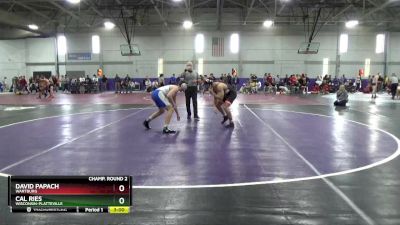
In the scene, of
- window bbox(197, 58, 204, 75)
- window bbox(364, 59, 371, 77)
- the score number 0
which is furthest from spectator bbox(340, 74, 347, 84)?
the score number 0

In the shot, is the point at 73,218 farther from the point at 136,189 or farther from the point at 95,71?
the point at 95,71

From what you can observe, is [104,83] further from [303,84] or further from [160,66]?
[303,84]

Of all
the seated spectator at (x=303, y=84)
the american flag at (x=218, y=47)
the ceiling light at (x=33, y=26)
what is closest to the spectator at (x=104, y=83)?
the ceiling light at (x=33, y=26)

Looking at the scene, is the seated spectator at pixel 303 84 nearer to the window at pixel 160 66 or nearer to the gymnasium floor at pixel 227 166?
the window at pixel 160 66

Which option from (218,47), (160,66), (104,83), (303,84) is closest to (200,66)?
(218,47)

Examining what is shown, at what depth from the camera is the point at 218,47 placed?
117 ft

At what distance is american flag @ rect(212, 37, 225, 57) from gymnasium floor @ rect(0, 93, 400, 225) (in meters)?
24.7

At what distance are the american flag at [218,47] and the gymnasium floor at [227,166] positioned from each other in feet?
81.0

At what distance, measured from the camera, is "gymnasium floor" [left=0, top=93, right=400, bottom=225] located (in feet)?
13.5

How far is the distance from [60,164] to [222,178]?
2.77 m
